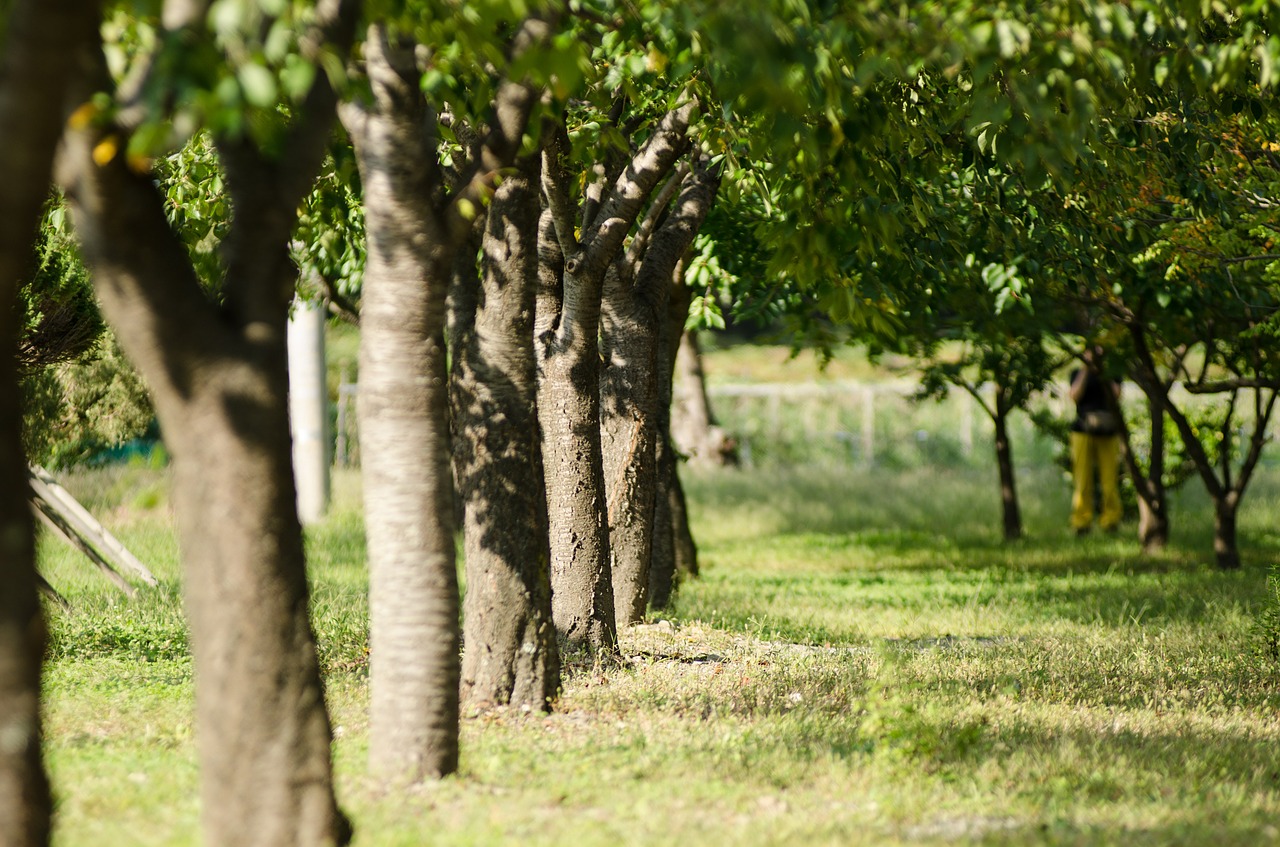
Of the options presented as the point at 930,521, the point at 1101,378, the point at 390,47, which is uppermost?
the point at 390,47

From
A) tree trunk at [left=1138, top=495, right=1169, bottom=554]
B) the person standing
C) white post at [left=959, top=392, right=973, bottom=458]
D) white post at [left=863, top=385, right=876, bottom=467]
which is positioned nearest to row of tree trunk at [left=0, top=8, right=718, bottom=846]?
tree trunk at [left=1138, top=495, right=1169, bottom=554]

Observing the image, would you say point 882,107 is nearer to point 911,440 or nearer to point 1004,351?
point 1004,351

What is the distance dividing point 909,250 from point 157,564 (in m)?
8.45

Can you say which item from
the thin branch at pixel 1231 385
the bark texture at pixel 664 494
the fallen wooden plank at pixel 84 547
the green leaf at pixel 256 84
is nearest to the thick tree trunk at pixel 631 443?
the bark texture at pixel 664 494

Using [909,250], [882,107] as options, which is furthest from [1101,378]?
[882,107]

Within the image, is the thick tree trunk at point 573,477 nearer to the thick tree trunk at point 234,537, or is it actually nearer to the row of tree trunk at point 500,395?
the row of tree trunk at point 500,395

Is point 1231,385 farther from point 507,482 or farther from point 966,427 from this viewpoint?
point 966,427

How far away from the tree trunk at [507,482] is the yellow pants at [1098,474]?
39.2 ft

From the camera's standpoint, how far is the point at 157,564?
13.4 m

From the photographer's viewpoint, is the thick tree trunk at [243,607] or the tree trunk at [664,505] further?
the tree trunk at [664,505]

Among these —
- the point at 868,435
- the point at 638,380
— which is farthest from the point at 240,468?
the point at 868,435

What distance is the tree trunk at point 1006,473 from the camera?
16.5 meters

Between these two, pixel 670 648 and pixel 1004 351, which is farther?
pixel 1004 351

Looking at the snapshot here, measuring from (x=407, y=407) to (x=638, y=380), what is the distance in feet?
14.0
